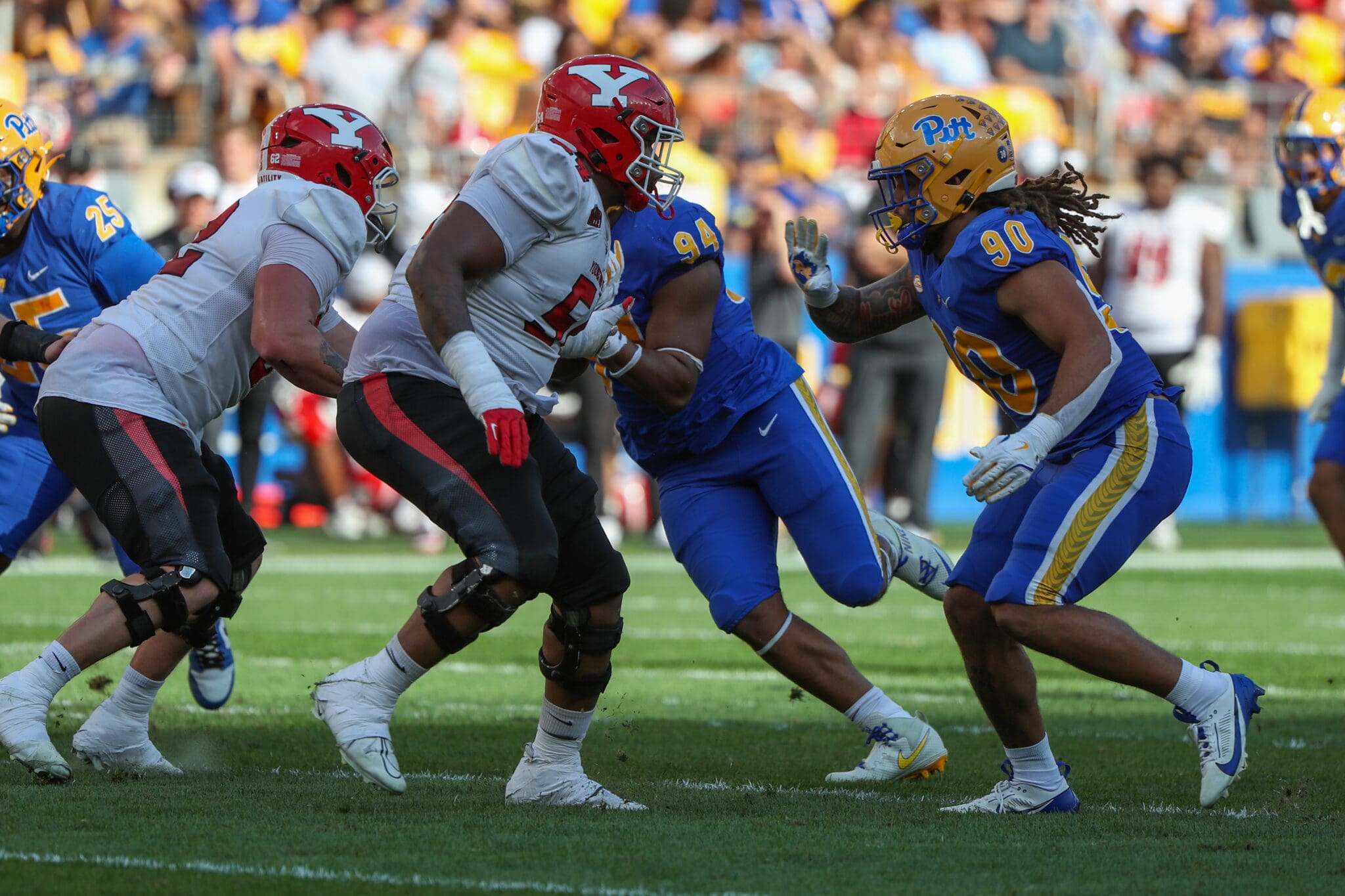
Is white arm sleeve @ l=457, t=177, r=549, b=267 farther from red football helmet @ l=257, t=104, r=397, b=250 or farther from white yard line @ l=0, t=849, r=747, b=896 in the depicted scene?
white yard line @ l=0, t=849, r=747, b=896

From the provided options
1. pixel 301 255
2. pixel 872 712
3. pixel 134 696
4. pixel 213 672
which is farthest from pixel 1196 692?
pixel 213 672

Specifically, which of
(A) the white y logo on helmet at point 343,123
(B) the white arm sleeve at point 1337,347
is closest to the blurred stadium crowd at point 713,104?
(B) the white arm sleeve at point 1337,347

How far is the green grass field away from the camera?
11.6ft

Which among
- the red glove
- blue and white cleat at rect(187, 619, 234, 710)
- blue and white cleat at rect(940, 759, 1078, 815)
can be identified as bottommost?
blue and white cleat at rect(187, 619, 234, 710)

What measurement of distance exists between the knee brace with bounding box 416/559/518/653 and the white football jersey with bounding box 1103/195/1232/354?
9371 mm

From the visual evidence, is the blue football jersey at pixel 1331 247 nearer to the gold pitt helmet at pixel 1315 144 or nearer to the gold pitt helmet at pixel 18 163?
the gold pitt helmet at pixel 1315 144

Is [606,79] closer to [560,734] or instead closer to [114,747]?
[560,734]

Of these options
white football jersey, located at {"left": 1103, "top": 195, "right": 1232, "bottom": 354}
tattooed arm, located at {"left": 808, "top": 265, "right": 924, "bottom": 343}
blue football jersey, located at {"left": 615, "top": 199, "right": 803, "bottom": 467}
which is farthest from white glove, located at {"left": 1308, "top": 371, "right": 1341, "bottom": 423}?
white football jersey, located at {"left": 1103, "top": 195, "right": 1232, "bottom": 354}

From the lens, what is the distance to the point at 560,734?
4578 mm

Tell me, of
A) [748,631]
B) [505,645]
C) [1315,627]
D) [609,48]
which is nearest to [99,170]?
[609,48]

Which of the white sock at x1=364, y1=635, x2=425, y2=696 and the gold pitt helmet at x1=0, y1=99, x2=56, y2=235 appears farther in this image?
the gold pitt helmet at x1=0, y1=99, x2=56, y2=235

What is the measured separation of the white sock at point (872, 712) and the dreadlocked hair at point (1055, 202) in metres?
1.32

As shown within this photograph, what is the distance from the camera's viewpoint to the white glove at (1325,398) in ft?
24.2

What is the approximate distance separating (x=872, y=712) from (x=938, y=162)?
147 cm
